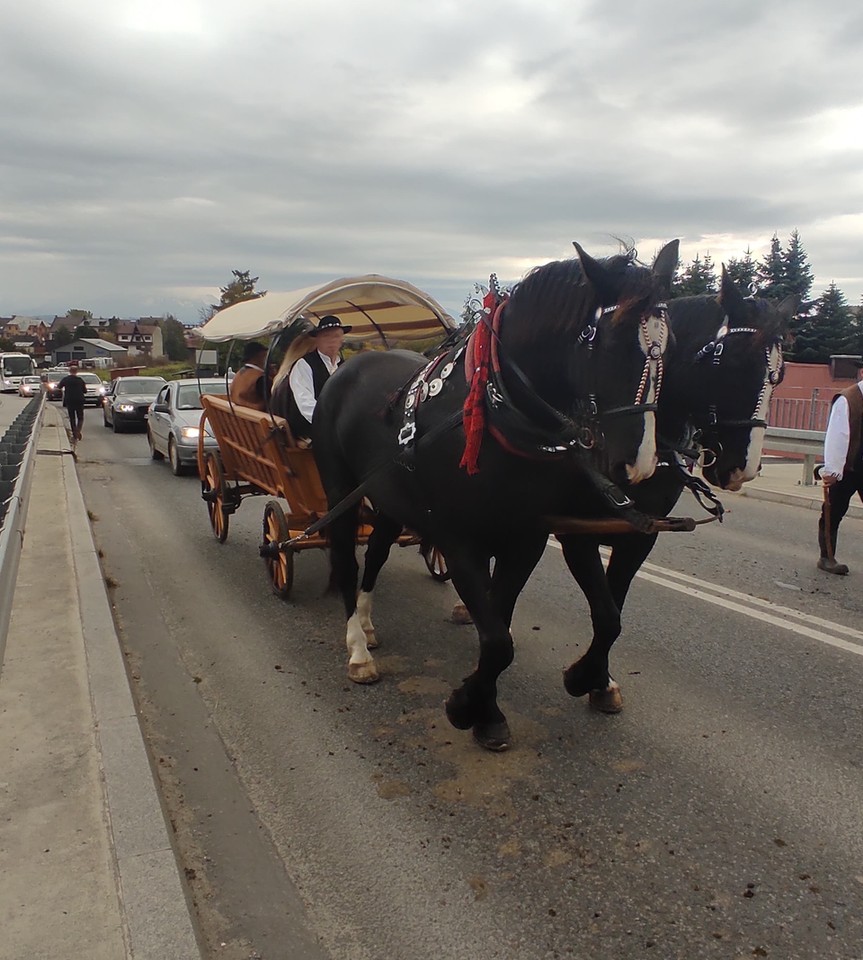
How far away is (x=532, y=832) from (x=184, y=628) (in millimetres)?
3251

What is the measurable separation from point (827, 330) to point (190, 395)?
816 inches

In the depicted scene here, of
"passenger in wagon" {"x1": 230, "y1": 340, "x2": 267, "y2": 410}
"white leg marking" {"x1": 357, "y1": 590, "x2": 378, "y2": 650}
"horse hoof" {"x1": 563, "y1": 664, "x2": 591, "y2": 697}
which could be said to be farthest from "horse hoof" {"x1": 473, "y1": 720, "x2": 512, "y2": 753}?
"passenger in wagon" {"x1": 230, "y1": 340, "x2": 267, "y2": 410}

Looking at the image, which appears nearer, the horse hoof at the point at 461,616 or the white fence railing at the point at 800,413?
the horse hoof at the point at 461,616

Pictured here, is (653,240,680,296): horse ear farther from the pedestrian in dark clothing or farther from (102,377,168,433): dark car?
(102,377,168,433): dark car

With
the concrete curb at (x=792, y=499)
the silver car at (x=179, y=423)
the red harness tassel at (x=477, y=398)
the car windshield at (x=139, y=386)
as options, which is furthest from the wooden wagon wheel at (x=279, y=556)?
the car windshield at (x=139, y=386)

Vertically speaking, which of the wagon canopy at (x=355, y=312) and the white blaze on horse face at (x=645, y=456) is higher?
the wagon canopy at (x=355, y=312)

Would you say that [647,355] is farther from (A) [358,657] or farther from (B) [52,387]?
(B) [52,387]

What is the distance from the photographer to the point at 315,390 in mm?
5777

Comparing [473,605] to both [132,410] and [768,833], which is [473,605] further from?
[132,410]

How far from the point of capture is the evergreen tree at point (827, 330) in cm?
2538

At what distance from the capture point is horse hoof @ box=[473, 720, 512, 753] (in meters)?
3.70

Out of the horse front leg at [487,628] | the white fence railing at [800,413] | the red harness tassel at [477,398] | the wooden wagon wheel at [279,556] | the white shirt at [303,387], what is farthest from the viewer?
the white fence railing at [800,413]

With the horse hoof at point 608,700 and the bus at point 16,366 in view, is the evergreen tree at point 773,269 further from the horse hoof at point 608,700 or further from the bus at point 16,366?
the bus at point 16,366

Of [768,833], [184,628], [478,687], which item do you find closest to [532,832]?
[478,687]
